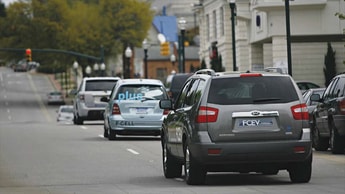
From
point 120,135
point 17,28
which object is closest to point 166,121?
point 120,135

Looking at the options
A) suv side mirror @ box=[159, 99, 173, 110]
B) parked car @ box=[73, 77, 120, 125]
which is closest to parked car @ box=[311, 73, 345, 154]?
suv side mirror @ box=[159, 99, 173, 110]

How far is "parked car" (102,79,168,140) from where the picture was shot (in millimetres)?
28828

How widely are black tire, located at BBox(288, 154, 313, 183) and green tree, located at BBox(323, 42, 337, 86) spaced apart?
36052 millimetres

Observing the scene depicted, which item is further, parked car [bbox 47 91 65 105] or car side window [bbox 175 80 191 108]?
parked car [bbox 47 91 65 105]

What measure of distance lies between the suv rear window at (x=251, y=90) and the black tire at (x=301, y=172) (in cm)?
103

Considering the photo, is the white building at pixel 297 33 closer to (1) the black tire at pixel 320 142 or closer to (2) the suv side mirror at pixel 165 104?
(1) the black tire at pixel 320 142

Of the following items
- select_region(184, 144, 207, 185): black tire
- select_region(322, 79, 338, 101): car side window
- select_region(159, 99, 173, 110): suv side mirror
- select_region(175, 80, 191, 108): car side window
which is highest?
select_region(175, 80, 191, 108): car side window

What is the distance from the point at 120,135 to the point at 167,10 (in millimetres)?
122493

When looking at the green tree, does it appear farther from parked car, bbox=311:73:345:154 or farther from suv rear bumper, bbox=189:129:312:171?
suv rear bumper, bbox=189:129:312:171

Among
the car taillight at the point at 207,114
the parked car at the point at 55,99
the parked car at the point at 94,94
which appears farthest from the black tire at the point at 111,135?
the parked car at the point at 55,99

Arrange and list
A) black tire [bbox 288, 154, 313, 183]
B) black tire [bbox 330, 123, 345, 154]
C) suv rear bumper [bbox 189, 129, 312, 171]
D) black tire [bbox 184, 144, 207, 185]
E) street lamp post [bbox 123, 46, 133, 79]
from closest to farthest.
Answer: suv rear bumper [bbox 189, 129, 312, 171] < black tire [bbox 184, 144, 207, 185] < black tire [bbox 288, 154, 313, 183] < black tire [bbox 330, 123, 345, 154] < street lamp post [bbox 123, 46, 133, 79]

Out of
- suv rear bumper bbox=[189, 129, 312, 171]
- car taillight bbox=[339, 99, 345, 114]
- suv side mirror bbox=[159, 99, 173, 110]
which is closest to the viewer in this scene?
suv rear bumper bbox=[189, 129, 312, 171]

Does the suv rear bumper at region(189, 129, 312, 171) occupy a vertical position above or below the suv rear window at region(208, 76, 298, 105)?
below

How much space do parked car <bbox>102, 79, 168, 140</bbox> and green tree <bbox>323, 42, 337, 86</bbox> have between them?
23818mm
